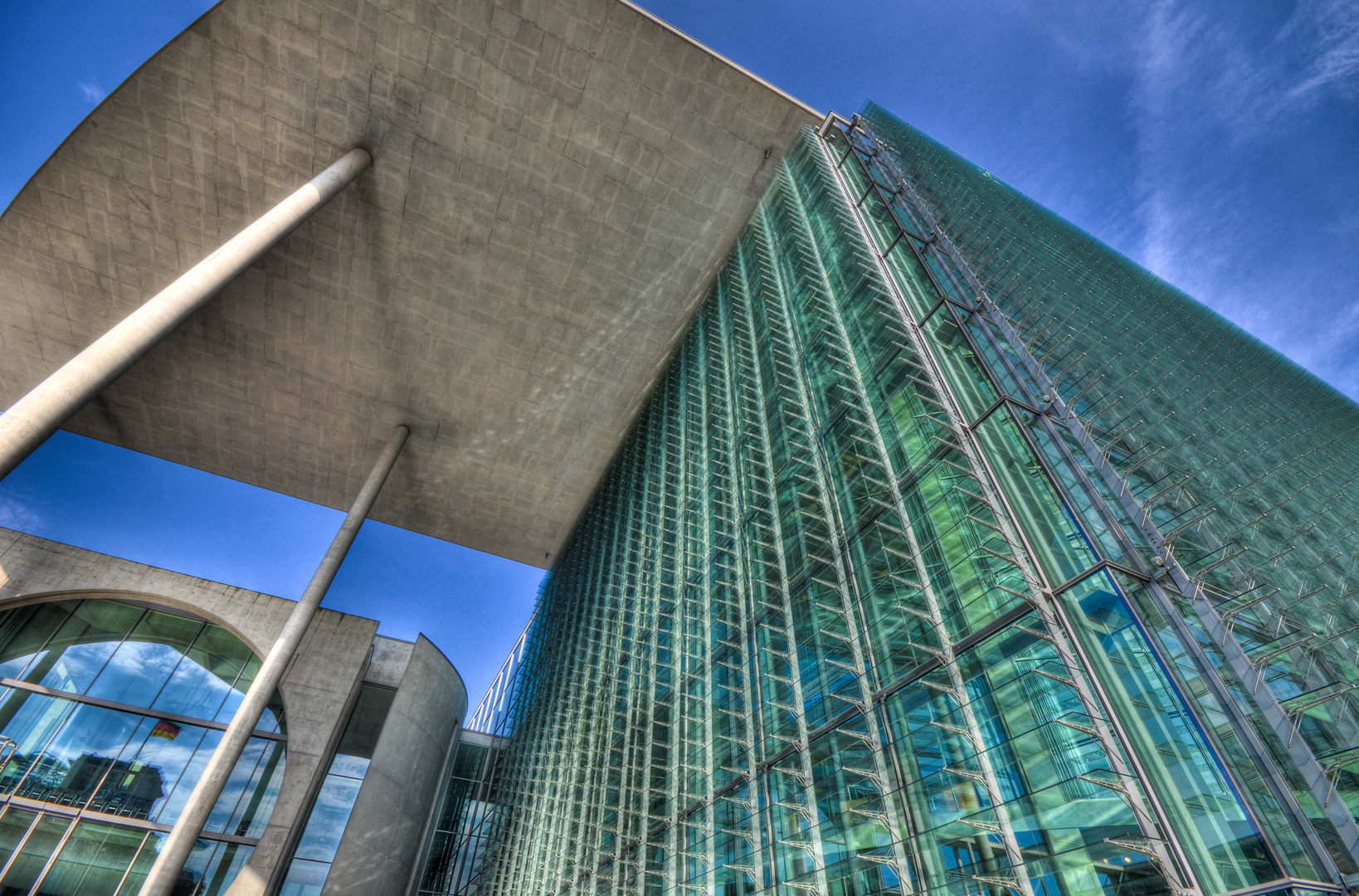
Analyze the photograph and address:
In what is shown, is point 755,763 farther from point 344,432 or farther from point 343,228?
point 344,432

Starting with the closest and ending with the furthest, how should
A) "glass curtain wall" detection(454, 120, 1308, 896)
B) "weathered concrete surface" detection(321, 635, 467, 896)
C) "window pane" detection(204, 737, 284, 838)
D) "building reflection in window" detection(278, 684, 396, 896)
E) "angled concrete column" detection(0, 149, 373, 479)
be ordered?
"glass curtain wall" detection(454, 120, 1308, 896)
"angled concrete column" detection(0, 149, 373, 479)
"window pane" detection(204, 737, 284, 838)
"building reflection in window" detection(278, 684, 396, 896)
"weathered concrete surface" detection(321, 635, 467, 896)

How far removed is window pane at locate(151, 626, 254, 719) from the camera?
21.2 meters

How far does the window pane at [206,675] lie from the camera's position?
21.2 metres

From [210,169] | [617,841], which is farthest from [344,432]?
[617,841]

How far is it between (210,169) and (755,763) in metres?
21.4

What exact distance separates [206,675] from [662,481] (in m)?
16.7

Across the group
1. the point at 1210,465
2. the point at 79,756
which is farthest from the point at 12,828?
the point at 1210,465

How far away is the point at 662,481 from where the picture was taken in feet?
66.7

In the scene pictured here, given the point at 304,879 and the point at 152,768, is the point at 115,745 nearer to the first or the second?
the point at 152,768

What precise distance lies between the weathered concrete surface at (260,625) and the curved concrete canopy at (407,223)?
7.41 metres

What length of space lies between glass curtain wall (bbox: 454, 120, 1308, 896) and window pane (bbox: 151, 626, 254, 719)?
37.1 feet

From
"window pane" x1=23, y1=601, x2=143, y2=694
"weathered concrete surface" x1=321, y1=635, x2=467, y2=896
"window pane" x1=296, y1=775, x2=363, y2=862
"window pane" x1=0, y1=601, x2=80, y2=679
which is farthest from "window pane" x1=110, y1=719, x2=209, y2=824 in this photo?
"weathered concrete surface" x1=321, y1=635, x2=467, y2=896

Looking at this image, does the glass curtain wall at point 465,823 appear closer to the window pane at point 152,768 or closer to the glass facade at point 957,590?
the glass facade at point 957,590

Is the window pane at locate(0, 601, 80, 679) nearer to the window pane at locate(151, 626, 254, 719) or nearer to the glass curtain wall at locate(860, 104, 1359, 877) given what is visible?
the window pane at locate(151, 626, 254, 719)
